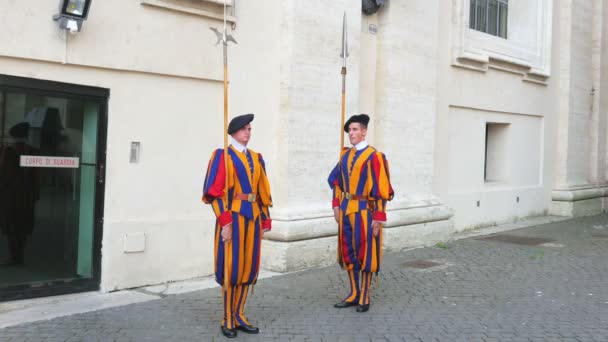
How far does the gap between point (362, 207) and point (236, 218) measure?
141 cm

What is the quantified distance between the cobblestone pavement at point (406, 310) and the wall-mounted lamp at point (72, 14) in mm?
2775

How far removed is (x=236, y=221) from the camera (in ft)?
18.1

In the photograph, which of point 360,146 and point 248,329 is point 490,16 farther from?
point 248,329

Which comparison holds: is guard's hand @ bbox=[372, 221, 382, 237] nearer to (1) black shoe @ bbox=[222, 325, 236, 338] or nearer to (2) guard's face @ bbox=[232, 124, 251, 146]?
(2) guard's face @ bbox=[232, 124, 251, 146]

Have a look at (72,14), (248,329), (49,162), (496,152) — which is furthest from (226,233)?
(496,152)

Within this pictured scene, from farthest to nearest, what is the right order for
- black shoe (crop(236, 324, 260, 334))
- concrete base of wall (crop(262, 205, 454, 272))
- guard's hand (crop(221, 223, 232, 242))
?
concrete base of wall (crop(262, 205, 454, 272)) → black shoe (crop(236, 324, 260, 334)) → guard's hand (crop(221, 223, 232, 242))

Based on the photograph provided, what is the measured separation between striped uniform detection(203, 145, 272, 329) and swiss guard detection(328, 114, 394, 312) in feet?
3.45

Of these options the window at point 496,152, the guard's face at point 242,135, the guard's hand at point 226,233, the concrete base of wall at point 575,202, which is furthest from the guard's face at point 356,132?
the concrete base of wall at point 575,202

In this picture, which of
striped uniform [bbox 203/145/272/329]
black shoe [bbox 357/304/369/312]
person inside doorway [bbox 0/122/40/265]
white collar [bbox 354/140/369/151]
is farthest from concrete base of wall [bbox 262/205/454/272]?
person inside doorway [bbox 0/122/40/265]

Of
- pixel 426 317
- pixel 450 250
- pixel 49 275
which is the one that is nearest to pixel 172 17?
pixel 49 275

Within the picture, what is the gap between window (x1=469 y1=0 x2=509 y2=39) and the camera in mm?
13219

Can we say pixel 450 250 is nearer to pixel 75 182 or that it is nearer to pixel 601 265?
pixel 601 265

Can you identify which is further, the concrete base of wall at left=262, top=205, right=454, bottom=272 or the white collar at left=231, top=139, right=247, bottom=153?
the concrete base of wall at left=262, top=205, right=454, bottom=272

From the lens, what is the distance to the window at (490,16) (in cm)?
1322
